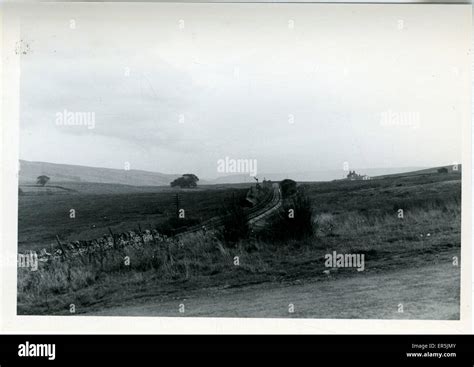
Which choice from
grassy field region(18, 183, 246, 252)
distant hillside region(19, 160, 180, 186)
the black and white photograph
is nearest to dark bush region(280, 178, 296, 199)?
the black and white photograph

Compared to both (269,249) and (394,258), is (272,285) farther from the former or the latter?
(394,258)

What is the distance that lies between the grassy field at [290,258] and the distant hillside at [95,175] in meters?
0.20

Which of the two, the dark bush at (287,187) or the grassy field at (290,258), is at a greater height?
the dark bush at (287,187)

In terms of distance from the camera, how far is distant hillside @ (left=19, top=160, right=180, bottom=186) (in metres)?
9.65

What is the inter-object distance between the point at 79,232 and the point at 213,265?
1542mm

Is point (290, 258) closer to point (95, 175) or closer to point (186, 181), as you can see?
point (186, 181)

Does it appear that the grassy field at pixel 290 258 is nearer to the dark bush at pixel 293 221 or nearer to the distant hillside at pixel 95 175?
the dark bush at pixel 293 221

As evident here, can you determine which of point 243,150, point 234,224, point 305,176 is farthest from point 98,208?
point 305,176

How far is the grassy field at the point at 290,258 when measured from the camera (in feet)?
31.5

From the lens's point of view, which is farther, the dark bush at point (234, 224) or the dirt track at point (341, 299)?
the dark bush at point (234, 224)

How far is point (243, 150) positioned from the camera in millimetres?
9656

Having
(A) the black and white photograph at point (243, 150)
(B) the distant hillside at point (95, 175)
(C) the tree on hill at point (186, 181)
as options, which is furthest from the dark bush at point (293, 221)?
(B) the distant hillside at point (95, 175)

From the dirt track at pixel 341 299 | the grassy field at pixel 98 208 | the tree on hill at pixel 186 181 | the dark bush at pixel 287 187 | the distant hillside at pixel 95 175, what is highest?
the distant hillside at pixel 95 175

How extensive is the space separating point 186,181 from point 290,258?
1.44 metres
